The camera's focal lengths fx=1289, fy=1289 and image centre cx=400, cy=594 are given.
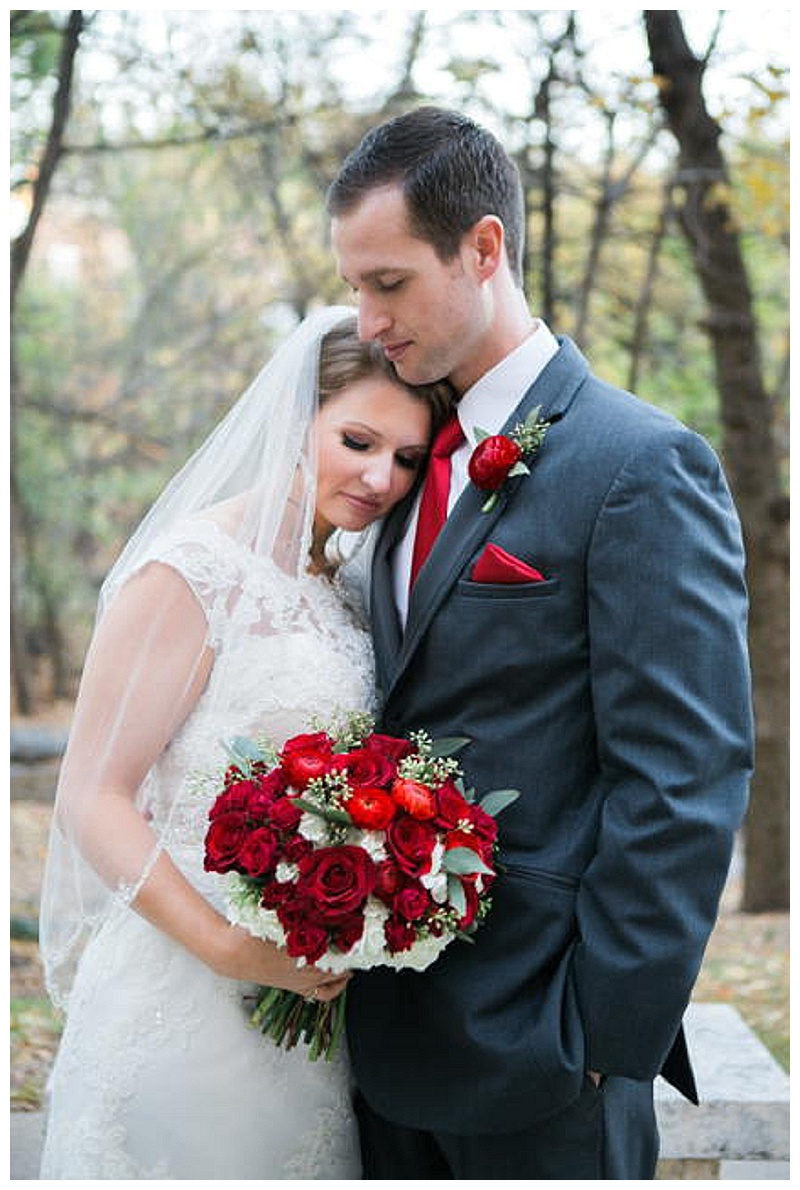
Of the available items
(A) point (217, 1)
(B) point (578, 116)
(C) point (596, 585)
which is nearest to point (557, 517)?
(C) point (596, 585)

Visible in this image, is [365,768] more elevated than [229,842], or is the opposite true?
[365,768]

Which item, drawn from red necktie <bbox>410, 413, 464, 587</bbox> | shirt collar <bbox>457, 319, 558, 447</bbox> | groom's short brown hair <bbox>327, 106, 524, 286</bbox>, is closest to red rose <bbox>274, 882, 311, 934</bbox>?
red necktie <bbox>410, 413, 464, 587</bbox>

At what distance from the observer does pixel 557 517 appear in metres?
2.37

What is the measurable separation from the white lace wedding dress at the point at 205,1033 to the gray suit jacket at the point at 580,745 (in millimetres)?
207

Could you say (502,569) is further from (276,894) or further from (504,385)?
(276,894)

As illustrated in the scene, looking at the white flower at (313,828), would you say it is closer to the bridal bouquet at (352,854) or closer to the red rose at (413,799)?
the bridal bouquet at (352,854)

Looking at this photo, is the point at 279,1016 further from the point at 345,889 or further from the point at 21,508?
the point at 21,508

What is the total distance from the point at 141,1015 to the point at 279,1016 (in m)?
0.31

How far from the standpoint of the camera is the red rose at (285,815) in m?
2.16

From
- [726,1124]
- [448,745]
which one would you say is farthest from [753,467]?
[448,745]

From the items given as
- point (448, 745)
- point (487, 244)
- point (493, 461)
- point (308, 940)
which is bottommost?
point (308, 940)

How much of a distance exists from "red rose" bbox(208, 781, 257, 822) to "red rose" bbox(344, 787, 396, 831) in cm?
19

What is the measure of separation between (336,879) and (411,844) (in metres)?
0.14

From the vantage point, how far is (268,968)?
2.38m
